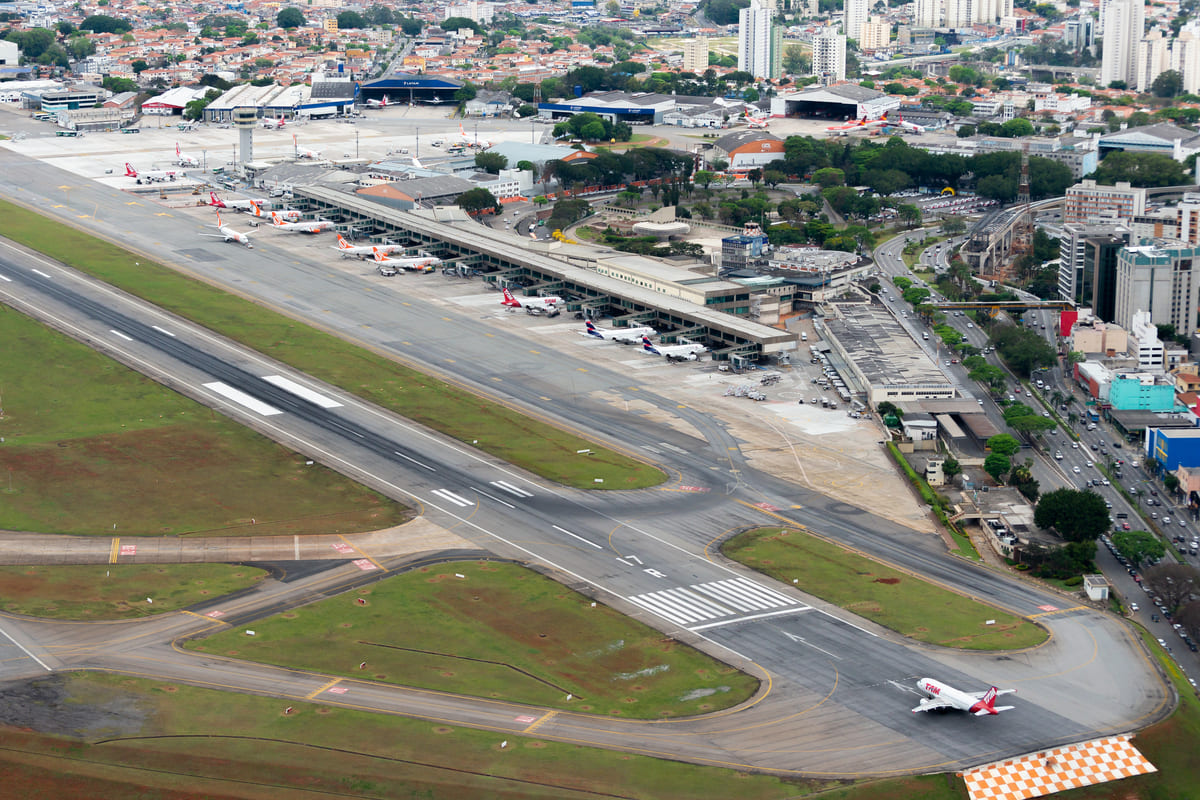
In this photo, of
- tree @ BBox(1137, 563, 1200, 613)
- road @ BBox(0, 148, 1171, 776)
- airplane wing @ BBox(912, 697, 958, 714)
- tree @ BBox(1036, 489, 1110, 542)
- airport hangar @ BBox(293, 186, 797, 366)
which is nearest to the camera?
road @ BBox(0, 148, 1171, 776)

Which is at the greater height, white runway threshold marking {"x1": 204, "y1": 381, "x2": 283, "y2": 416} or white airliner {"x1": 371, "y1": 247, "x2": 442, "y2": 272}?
white airliner {"x1": 371, "y1": 247, "x2": 442, "y2": 272}

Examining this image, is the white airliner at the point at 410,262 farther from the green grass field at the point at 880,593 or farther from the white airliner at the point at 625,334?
the green grass field at the point at 880,593

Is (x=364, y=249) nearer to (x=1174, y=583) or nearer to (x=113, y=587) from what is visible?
(x=113, y=587)

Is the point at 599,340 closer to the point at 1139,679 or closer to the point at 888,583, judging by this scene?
the point at 888,583

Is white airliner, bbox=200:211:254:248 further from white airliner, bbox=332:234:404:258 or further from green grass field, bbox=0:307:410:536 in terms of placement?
green grass field, bbox=0:307:410:536

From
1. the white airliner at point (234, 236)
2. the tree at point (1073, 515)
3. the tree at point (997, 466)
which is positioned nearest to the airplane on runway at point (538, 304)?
the white airliner at point (234, 236)

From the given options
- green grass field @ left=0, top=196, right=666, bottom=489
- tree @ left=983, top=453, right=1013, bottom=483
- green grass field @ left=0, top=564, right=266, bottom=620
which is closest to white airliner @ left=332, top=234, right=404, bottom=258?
green grass field @ left=0, top=196, right=666, bottom=489
